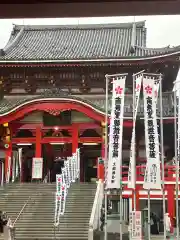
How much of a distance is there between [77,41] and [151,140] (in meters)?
16.3

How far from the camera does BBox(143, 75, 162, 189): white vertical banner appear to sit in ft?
39.4

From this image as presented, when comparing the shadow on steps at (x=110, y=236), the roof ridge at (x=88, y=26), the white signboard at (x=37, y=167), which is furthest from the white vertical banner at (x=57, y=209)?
the roof ridge at (x=88, y=26)

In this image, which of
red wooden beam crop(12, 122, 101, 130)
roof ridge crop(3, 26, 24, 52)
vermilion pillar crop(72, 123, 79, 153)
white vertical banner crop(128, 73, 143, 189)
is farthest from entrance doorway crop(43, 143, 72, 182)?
white vertical banner crop(128, 73, 143, 189)

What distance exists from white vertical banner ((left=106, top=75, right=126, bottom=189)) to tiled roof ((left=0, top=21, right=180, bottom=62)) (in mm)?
10421

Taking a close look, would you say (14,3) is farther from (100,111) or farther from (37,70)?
(37,70)

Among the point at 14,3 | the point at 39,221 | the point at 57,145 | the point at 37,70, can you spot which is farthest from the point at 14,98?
the point at 14,3

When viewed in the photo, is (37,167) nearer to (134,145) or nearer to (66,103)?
(66,103)

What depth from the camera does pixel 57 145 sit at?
23547 millimetres

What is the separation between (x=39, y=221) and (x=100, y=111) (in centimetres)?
636

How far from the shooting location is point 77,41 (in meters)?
27.6

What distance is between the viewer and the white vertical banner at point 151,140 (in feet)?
39.4

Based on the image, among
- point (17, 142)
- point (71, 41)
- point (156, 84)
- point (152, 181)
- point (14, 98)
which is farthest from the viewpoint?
point (71, 41)

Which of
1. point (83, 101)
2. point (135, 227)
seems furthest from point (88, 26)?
point (135, 227)

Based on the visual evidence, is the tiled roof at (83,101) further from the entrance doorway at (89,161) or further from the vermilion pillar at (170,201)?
the vermilion pillar at (170,201)
